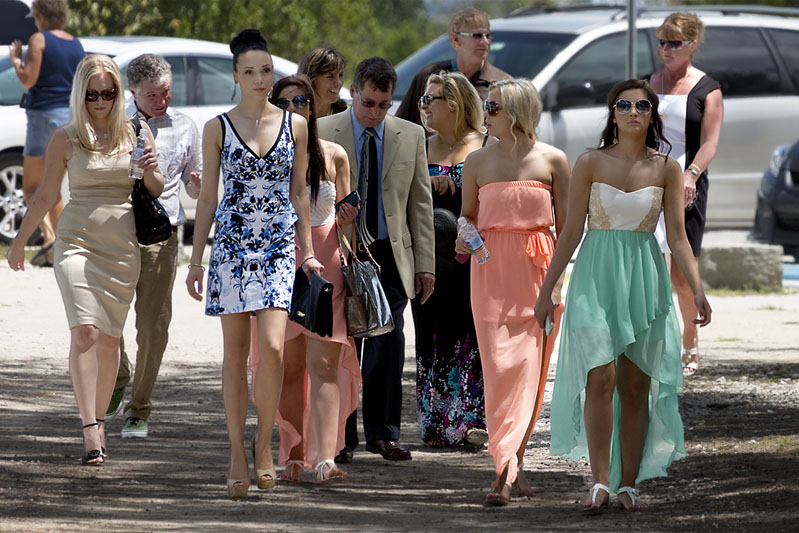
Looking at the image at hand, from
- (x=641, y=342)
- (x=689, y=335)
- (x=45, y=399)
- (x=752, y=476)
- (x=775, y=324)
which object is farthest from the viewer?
(x=775, y=324)

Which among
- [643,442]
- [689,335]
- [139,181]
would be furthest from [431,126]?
[689,335]

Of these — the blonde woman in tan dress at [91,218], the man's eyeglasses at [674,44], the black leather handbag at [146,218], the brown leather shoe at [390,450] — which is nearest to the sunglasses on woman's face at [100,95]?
the blonde woman in tan dress at [91,218]

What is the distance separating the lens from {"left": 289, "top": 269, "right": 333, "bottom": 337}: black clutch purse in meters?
6.08

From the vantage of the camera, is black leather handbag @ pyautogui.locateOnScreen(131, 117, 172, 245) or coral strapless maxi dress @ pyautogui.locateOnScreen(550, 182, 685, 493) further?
black leather handbag @ pyautogui.locateOnScreen(131, 117, 172, 245)

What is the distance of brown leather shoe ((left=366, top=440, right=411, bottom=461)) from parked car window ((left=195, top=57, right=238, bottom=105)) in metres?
7.52

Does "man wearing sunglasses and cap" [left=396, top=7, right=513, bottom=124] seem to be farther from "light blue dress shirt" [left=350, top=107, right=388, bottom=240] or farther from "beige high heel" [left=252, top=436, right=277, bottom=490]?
"beige high heel" [left=252, top=436, right=277, bottom=490]

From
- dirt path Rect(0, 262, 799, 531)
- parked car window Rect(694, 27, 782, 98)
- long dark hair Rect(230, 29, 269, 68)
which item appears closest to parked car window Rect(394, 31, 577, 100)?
parked car window Rect(694, 27, 782, 98)

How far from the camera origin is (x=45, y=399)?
26.9 ft

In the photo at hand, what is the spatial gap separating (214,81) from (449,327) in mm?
7388

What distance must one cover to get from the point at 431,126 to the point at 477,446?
1.56 metres

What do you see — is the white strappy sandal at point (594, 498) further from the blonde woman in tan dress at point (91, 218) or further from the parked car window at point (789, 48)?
the parked car window at point (789, 48)

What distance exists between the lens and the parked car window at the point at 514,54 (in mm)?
13805

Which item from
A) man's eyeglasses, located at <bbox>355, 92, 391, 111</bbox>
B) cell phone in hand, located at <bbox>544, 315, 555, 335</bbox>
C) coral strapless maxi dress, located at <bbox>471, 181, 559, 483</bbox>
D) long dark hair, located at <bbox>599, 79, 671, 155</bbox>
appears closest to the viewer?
long dark hair, located at <bbox>599, 79, 671, 155</bbox>

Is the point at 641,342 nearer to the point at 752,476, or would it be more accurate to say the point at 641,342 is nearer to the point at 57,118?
the point at 752,476
